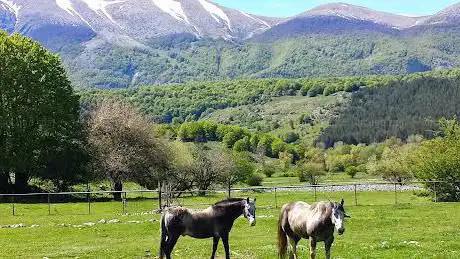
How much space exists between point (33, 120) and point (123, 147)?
10.4 metres

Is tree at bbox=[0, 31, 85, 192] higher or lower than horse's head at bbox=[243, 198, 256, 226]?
higher

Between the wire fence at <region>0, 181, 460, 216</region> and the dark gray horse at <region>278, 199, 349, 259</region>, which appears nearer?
the dark gray horse at <region>278, 199, 349, 259</region>

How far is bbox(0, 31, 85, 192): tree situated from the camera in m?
61.2

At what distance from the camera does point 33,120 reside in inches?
2472

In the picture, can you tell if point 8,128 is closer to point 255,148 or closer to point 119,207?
point 119,207

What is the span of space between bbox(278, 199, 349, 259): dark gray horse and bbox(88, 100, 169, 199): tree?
160ft

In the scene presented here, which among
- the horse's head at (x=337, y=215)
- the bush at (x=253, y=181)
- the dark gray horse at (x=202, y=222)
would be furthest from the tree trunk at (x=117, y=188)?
the horse's head at (x=337, y=215)

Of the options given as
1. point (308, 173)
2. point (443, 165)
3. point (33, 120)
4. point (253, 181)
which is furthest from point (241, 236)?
point (308, 173)

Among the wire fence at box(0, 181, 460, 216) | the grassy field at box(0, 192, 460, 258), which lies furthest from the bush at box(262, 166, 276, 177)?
the grassy field at box(0, 192, 460, 258)

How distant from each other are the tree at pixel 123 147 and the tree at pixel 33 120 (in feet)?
8.08

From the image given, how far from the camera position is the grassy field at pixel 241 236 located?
22719mm

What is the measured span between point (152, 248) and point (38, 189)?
44988 mm

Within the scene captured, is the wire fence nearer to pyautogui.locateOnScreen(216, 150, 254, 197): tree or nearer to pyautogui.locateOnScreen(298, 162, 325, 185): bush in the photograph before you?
pyautogui.locateOnScreen(216, 150, 254, 197): tree

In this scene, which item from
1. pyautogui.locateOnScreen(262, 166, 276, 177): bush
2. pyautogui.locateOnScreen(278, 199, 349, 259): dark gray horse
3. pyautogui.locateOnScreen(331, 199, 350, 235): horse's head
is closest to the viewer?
pyautogui.locateOnScreen(331, 199, 350, 235): horse's head
